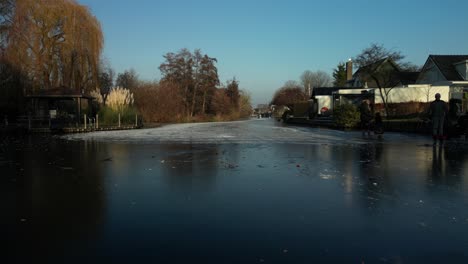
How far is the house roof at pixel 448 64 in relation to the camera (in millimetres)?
38375

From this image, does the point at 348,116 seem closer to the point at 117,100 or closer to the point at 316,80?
the point at 117,100

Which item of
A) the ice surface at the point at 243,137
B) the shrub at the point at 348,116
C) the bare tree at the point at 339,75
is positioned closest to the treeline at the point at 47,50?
the ice surface at the point at 243,137

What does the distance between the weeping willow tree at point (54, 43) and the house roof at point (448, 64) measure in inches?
1398

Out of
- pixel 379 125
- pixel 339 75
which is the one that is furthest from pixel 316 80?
pixel 379 125

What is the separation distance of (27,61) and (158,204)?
28.9 m

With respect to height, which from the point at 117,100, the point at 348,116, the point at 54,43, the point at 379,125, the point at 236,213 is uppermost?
the point at 54,43

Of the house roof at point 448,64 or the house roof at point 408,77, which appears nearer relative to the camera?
the house roof at point 448,64

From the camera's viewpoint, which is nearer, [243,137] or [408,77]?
[243,137]

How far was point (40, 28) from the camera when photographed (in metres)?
29.4

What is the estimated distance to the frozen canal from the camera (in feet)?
10.9

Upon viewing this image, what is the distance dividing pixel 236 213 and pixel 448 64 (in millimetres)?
44190

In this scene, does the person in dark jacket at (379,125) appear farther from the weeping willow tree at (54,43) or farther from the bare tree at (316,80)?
the bare tree at (316,80)

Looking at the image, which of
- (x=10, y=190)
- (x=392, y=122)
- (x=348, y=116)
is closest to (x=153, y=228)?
(x=10, y=190)

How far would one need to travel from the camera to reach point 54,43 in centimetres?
3009
